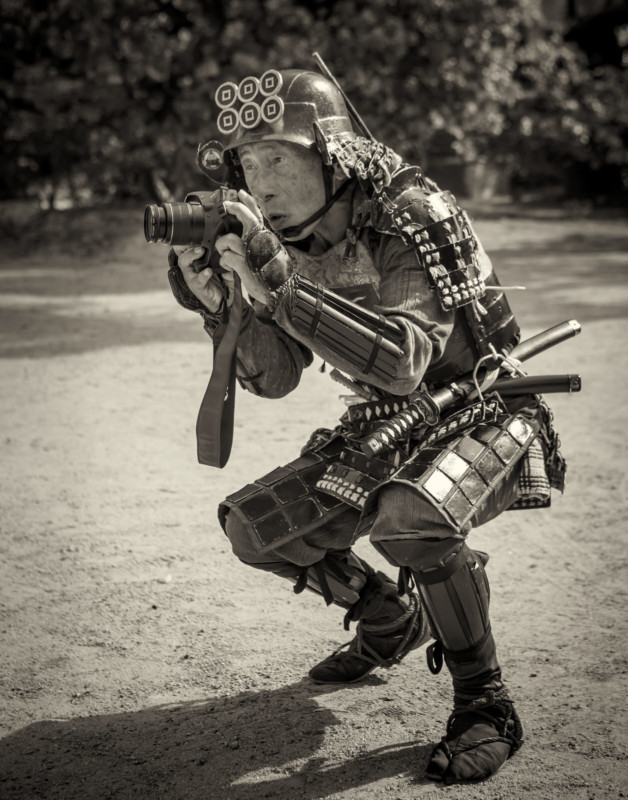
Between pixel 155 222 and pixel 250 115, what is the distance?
0.59 m

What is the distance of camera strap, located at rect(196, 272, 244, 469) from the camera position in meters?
3.11

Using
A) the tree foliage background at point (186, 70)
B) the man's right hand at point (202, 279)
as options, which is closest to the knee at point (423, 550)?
the man's right hand at point (202, 279)

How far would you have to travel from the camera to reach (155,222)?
9.09 feet

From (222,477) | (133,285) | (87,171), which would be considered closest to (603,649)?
(222,477)

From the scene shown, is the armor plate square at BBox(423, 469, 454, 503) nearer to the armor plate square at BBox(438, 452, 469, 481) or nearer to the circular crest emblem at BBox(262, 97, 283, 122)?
the armor plate square at BBox(438, 452, 469, 481)

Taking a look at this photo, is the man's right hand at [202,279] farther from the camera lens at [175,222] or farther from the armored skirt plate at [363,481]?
the armored skirt plate at [363,481]

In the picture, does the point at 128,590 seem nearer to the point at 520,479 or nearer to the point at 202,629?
the point at 202,629

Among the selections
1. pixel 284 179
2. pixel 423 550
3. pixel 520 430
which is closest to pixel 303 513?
pixel 423 550

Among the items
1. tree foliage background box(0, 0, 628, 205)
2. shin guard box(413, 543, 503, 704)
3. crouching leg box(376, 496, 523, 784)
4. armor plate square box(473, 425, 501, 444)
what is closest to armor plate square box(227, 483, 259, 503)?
crouching leg box(376, 496, 523, 784)

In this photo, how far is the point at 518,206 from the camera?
17.5m

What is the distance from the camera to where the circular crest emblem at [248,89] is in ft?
10.2

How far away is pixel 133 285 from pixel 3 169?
4.59 m

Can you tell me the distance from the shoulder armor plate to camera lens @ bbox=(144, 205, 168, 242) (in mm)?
667

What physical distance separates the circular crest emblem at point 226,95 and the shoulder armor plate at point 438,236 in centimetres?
59
